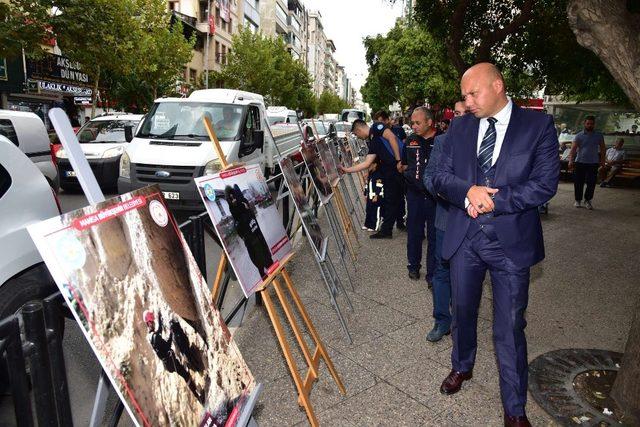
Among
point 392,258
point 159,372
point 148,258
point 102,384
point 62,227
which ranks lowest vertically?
point 392,258

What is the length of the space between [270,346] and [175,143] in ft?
19.1

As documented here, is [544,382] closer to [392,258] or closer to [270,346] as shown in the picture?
[270,346]

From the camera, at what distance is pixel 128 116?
12930mm

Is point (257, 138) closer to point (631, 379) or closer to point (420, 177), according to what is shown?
point (420, 177)

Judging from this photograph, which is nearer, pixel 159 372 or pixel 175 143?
pixel 159 372

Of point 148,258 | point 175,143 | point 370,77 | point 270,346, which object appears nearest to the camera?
point 148,258

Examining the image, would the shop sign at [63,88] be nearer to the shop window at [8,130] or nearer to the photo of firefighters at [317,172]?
the shop window at [8,130]

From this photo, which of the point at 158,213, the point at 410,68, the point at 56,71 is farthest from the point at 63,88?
the point at 158,213

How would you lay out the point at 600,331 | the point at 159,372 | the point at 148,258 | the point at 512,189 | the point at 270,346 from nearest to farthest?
1. the point at 159,372
2. the point at 148,258
3. the point at 512,189
4. the point at 270,346
5. the point at 600,331

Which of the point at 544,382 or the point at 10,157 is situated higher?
the point at 10,157

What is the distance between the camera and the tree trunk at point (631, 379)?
3092mm

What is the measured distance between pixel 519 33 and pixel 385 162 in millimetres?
8271

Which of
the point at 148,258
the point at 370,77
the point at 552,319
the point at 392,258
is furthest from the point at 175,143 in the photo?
the point at 370,77

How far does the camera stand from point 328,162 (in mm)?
6672
